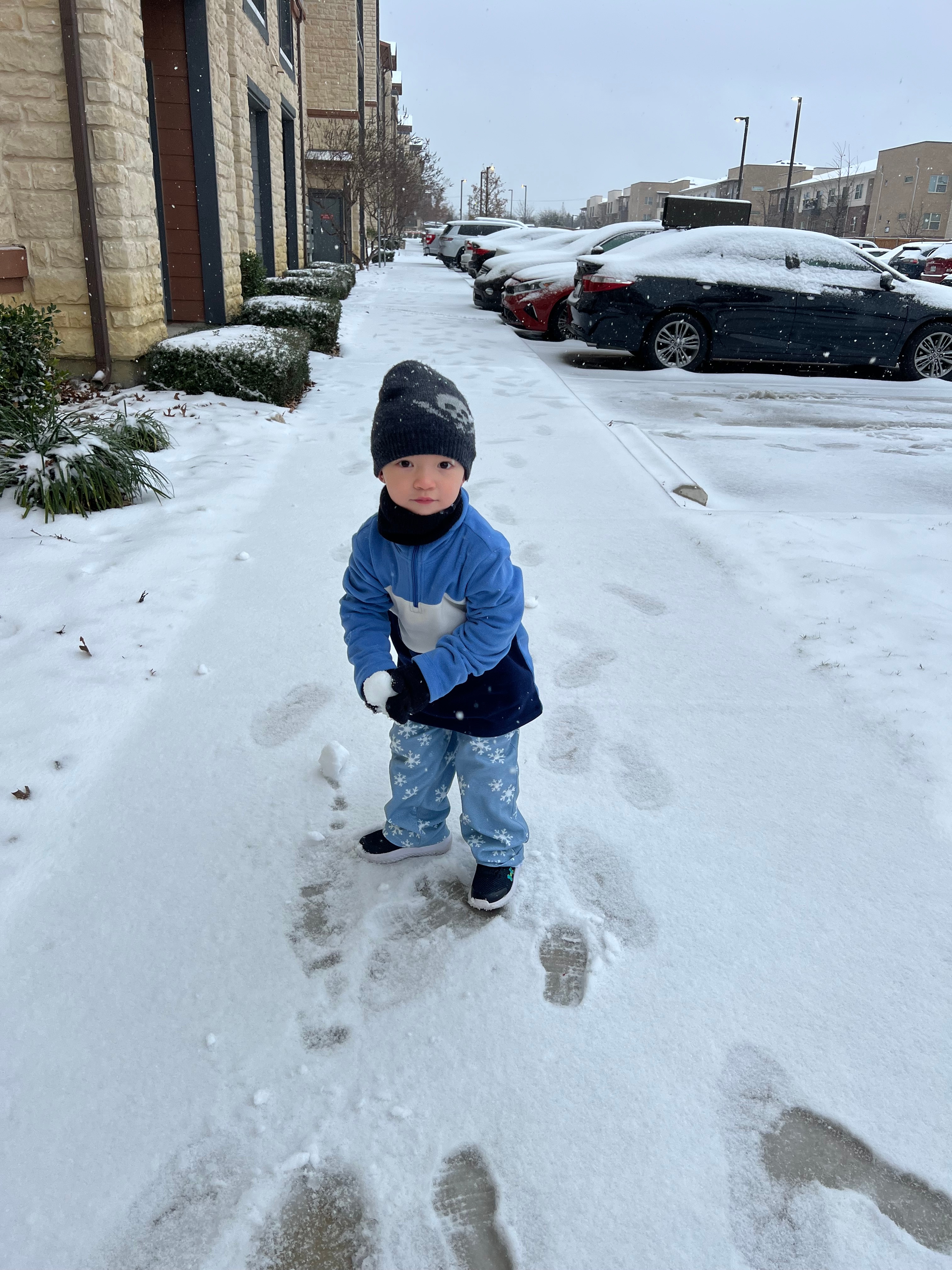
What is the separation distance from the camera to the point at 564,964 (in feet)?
5.86

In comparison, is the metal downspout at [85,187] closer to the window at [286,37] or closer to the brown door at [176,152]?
the brown door at [176,152]

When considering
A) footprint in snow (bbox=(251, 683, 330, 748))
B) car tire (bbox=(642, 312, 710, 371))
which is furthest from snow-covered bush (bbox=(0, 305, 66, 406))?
car tire (bbox=(642, 312, 710, 371))

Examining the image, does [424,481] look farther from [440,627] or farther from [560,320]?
[560,320]

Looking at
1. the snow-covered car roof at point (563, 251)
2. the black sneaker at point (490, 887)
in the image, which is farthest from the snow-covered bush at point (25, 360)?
the snow-covered car roof at point (563, 251)

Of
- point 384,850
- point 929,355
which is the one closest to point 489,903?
point 384,850

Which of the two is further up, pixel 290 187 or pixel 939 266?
pixel 290 187

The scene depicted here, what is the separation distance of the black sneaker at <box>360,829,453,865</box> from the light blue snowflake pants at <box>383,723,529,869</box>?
0.04 metres

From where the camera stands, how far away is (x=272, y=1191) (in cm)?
135

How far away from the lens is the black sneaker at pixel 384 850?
2.07m

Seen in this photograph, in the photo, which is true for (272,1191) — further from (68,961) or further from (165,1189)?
(68,961)

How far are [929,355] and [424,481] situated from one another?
9.59 m

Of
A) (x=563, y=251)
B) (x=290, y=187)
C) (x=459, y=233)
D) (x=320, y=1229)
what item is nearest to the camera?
(x=320, y=1229)

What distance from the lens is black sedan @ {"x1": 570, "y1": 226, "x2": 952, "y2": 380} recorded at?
8570 millimetres

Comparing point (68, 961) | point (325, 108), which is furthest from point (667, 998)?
point (325, 108)
